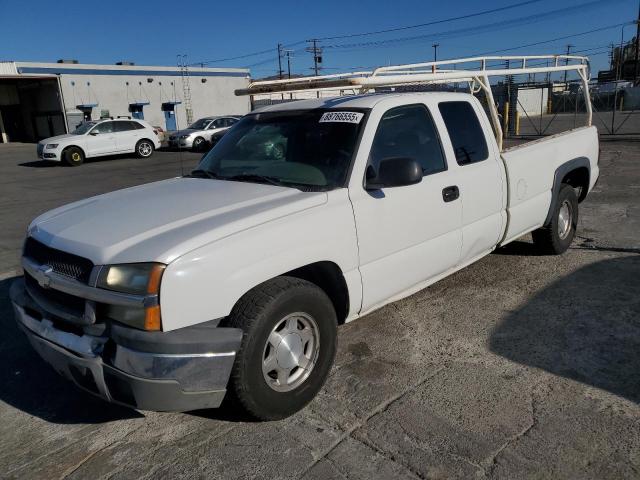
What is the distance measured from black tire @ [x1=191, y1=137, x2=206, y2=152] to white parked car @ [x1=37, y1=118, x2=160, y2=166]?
155 cm

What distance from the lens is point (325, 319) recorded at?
3.21 m

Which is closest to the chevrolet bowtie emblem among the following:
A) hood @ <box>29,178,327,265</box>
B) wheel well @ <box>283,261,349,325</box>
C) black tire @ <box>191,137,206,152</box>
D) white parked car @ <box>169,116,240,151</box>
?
hood @ <box>29,178,327,265</box>

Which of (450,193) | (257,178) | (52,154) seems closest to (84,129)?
(52,154)

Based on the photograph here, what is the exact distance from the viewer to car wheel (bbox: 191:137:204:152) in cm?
2433

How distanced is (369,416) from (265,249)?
115cm

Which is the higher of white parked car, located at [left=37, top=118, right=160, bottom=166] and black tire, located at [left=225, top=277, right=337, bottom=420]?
white parked car, located at [left=37, top=118, right=160, bottom=166]

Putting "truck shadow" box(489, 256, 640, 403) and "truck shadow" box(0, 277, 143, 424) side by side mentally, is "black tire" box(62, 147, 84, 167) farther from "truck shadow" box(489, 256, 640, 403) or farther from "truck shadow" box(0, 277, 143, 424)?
"truck shadow" box(489, 256, 640, 403)

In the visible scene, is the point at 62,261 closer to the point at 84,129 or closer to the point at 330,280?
the point at 330,280

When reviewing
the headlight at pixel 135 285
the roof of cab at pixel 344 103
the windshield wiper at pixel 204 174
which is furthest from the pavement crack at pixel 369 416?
the windshield wiper at pixel 204 174

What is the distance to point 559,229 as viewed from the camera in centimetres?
584

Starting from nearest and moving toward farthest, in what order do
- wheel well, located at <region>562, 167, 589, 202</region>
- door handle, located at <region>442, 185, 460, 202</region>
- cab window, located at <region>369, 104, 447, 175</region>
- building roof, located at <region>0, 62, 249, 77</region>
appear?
cab window, located at <region>369, 104, 447, 175</region> < door handle, located at <region>442, 185, 460, 202</region> < wheel well, located at <region>562, 167, 589, 202</region> < building roof, located at <region>0, 62, 249, 77</region>

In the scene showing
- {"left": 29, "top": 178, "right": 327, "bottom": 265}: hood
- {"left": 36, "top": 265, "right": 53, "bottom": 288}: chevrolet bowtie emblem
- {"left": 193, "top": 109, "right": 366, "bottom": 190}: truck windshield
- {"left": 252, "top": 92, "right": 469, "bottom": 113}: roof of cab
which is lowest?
{"left": 36, "top": 265, "right": 53, "bottom": 288}: chevrolet bowtie emblem

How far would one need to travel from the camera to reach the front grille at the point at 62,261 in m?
2.74

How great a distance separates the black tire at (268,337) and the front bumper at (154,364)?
0.09 metres
